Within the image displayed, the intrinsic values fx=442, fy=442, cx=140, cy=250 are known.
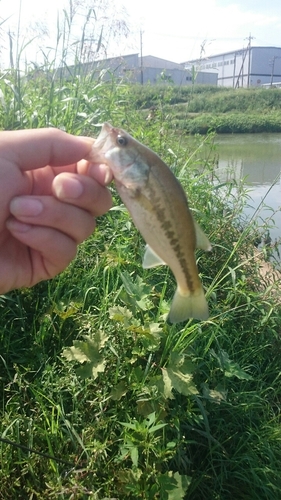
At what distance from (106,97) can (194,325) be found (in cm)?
284

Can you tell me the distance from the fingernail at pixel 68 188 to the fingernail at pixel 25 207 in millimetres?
77

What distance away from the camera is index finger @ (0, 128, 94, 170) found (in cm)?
135

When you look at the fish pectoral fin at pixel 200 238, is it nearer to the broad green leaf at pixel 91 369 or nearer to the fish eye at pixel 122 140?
the fish eye at pixel 122 140

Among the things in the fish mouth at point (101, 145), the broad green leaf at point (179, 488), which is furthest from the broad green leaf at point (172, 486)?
the fish mouth at point (101, 145)

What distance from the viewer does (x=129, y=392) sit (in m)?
2.25

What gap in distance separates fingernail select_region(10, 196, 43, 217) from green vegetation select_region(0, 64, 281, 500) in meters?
0.95

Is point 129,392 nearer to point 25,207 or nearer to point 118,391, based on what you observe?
point 118,391

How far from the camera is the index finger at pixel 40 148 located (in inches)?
53.1

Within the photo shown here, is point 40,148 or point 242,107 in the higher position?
point 40,148

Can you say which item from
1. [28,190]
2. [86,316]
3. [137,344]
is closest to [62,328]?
[86,316]

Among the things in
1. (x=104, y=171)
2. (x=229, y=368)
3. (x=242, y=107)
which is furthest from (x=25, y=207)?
(x=242, y=107)

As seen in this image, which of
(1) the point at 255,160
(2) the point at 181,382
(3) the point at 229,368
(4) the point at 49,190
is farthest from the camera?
(1) the point at 255,160

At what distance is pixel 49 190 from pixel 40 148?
22cm

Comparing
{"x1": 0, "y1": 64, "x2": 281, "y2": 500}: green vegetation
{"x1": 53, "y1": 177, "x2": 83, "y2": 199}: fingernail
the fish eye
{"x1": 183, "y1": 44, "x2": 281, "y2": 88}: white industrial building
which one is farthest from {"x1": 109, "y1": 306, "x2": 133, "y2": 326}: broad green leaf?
{"x1": 183, "y1": 44, "x2": 281, "y2": 88}: white industrial building
